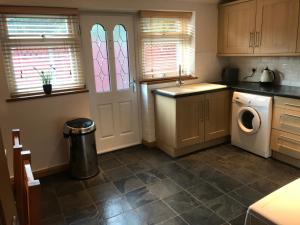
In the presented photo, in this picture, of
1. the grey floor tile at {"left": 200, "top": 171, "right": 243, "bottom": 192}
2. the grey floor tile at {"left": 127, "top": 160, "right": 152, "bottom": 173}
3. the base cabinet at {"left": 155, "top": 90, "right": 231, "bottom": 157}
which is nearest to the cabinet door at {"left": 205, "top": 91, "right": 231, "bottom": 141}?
the base cabinet at {"left": 155, "top": 90, "right": 231, "bottom": 157}

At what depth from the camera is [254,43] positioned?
3488 mm

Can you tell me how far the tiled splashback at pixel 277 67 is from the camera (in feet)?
11.0

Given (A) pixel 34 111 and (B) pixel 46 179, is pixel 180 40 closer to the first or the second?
(A) pixel 34 111

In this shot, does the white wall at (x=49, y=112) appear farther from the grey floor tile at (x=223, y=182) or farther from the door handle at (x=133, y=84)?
the grey floor tile at (x=223, y=182)

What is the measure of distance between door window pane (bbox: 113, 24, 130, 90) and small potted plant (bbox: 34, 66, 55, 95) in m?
0.91

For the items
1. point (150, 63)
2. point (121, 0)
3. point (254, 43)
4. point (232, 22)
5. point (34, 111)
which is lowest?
point (34, 111)

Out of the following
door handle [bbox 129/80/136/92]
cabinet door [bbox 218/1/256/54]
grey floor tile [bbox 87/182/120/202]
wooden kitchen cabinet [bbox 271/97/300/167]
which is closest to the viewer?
grey floor tile [bbox 87/182/120/202]

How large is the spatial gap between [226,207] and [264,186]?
1.98ft

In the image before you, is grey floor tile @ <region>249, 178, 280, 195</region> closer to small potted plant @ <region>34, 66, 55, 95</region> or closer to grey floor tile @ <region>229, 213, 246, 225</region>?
grey floor tile @ <region>229, 213, 246, 225</region>

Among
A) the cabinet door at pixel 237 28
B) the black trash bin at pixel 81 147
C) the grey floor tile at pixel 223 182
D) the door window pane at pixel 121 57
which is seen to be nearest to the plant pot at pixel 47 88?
the black trash bin at pixel 81 147

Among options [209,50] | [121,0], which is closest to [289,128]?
[209,50]

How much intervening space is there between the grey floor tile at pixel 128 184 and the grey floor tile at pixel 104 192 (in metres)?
0.06

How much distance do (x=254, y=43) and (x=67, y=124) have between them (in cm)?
274

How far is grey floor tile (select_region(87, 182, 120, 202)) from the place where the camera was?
254 centimetres
